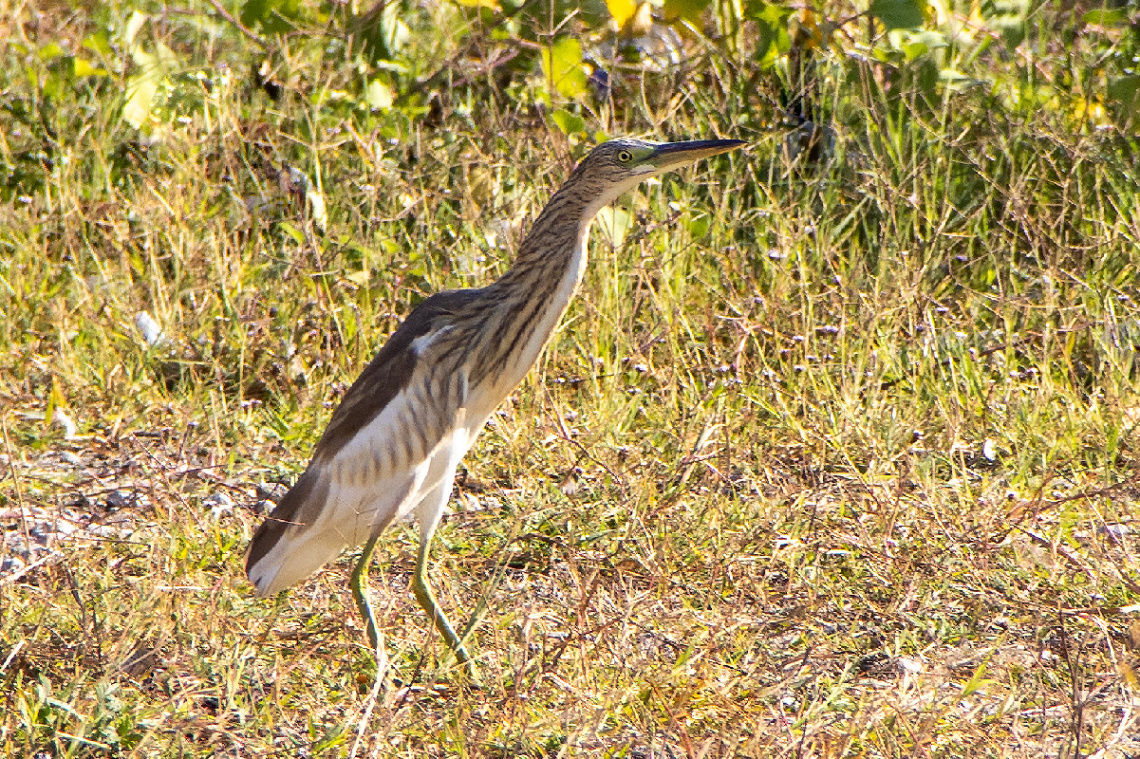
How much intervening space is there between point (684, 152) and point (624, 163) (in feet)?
0.49

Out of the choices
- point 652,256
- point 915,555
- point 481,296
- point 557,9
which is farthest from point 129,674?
point 557,9

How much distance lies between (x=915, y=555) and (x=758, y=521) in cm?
42

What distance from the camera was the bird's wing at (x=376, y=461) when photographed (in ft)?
11.1

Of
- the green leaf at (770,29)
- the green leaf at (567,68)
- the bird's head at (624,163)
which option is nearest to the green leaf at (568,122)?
the green leaf at (567,68)

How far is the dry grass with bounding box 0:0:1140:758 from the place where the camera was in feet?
9.59

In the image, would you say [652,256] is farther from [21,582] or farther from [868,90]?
[21,582]

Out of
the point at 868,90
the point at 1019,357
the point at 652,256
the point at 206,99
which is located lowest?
the point at 1019,357

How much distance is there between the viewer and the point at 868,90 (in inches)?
192

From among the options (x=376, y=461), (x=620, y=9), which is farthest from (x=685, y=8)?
(x=376, y=461)

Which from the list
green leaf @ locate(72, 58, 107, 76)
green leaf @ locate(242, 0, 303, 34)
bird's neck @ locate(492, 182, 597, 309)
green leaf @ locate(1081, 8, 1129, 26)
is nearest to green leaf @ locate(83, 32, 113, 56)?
green leaf @ locate(72, 58, 107, 76)

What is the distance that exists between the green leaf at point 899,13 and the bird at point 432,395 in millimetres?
1337

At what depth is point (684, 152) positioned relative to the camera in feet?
11.5

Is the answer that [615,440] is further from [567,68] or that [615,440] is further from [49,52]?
[49,52]

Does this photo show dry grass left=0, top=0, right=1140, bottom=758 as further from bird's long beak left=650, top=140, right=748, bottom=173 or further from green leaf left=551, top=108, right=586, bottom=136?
bird's long beak left=650, top=140, right=748, bottom=173
